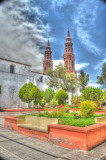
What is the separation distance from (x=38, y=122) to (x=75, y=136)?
2.14m

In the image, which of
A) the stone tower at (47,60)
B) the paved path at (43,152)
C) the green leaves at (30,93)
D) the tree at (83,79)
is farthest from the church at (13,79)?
the stone tower at (47,60)

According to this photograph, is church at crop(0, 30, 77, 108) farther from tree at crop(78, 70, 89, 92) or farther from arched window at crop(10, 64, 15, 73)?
tree at crop(78, 70, 89, 92)

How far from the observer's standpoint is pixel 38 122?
5.90 metres

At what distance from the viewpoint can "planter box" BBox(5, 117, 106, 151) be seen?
4101 mm

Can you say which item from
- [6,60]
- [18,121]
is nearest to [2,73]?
[6,60]

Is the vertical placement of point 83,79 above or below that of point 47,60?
below

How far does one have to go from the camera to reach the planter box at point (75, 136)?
4.10 m

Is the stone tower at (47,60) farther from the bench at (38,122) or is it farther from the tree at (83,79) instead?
the bench at (38,122)

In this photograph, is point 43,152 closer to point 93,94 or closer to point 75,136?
point 75,136

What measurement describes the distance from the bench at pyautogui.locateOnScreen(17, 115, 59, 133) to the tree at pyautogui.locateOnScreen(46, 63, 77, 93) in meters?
26.5

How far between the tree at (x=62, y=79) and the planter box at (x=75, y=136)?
27.9 meters

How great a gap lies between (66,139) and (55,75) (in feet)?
99.1

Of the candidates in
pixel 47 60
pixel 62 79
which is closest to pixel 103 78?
pixel 62 79

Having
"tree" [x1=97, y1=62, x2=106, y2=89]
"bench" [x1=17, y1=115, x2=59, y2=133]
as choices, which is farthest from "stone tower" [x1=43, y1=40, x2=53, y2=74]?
"bench" [x1=17, y1=115, x2=59, y2=133]
